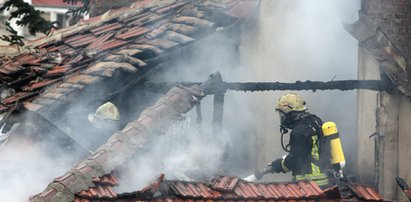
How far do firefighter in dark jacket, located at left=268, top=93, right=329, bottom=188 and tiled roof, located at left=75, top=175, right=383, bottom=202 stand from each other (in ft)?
5.18

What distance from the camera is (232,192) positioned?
8.91m

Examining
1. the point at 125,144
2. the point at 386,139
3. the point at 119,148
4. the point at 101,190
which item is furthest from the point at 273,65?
the point at 101,190

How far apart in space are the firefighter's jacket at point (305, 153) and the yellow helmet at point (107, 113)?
233cm

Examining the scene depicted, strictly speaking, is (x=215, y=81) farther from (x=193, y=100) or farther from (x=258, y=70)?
(x=258, y=70)

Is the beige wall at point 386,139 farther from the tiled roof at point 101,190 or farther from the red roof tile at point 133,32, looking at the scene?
the tiled roof at point 101,190

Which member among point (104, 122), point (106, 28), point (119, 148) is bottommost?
point (119, 148)

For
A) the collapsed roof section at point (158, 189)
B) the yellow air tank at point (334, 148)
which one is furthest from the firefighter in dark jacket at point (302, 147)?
the collapsed roof section at point (158, 189)

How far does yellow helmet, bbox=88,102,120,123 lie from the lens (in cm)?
1171

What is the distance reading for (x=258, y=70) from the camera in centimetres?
1405

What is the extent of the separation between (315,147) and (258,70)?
3.30m

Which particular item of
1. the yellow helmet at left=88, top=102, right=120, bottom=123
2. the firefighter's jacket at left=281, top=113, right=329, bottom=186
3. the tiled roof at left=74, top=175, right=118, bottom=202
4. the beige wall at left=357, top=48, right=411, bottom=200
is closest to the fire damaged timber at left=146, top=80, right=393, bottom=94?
the beige wall at left=357, top=48, right=411, bottom=200

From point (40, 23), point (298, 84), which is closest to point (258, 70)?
point (298, 84)

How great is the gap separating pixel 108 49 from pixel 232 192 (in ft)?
16.7

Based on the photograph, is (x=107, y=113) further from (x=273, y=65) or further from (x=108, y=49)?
(x=273, y=65)
